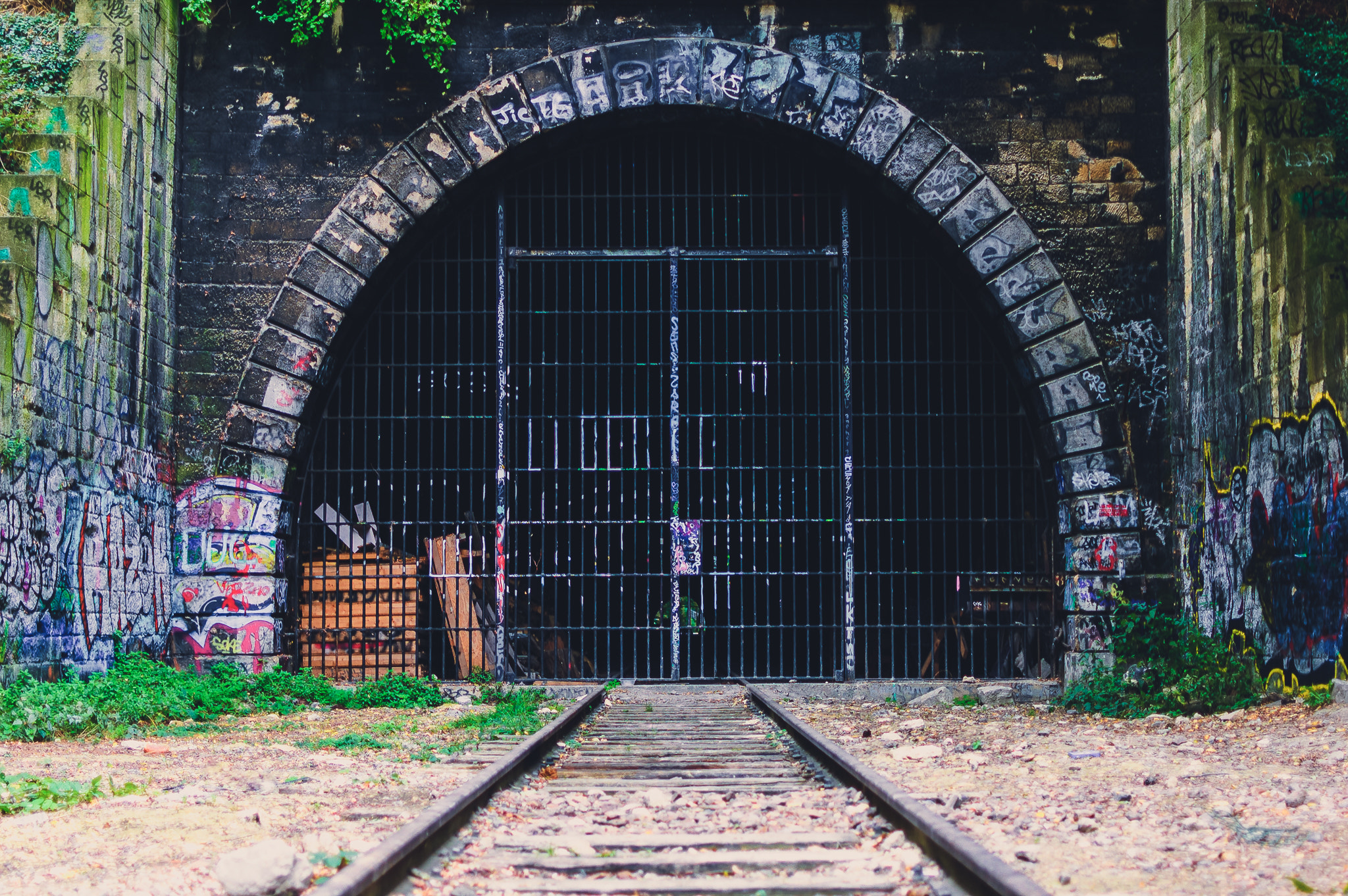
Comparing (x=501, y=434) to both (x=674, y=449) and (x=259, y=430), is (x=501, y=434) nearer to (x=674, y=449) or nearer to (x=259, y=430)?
(x=674, y=449)

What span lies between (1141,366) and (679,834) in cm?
790

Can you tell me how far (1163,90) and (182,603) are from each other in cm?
1002

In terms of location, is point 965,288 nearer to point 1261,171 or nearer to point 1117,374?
point 1117,374

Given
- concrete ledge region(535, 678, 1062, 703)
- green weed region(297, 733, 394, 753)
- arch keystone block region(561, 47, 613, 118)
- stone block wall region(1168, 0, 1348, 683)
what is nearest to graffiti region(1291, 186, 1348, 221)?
stone block wall region(1168, 0, 1348, 683)

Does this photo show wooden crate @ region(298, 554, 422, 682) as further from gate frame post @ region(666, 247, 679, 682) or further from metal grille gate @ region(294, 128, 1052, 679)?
gate frame post @ region(666, 247, 679, 682)

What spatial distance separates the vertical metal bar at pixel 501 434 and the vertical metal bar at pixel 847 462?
10.4ft

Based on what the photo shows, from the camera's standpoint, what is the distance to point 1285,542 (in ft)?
27.4

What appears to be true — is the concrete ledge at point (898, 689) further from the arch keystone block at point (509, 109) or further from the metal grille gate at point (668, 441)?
the arch keystone block at point (509, 109)

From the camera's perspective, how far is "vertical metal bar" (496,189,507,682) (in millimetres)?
10938

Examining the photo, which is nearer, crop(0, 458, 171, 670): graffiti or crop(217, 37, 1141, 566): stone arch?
crop(0, 458, 171, 670): graffiti

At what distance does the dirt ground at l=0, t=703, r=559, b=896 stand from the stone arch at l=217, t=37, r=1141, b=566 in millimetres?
3930

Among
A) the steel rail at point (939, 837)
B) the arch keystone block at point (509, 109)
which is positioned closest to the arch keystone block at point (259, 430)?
the arch keystone block at point (509, 109)

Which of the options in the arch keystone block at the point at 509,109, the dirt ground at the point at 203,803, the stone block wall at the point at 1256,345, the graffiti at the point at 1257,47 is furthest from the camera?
the arch keystone block at the point at 509,109

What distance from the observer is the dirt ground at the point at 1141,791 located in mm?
3832
